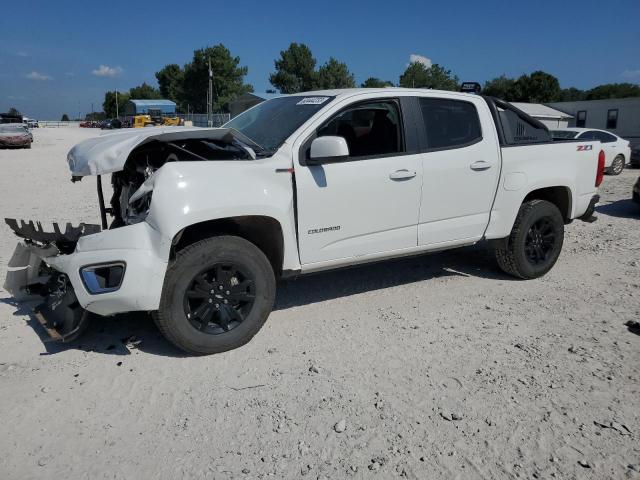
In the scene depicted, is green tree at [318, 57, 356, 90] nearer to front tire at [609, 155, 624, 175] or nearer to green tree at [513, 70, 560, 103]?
green tree at [513, 70, 560, 103]

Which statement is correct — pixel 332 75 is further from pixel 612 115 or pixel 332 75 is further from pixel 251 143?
pixel 251 143

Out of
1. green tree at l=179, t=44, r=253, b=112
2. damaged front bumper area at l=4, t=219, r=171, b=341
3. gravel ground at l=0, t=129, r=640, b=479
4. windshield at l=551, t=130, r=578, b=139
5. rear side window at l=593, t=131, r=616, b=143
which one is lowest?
gravel ground at l=0, t=129, r=640, b=479

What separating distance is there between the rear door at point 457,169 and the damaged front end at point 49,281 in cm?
292

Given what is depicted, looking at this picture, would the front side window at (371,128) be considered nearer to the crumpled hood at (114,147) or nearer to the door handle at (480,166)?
the door handle at (480,166)

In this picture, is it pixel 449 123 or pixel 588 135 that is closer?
pixel 449 123

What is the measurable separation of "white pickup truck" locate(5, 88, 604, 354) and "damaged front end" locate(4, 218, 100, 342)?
0.5 inches

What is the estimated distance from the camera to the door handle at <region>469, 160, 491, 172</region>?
484cm

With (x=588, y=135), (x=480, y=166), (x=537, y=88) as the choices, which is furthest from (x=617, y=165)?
(x=537, y=88)

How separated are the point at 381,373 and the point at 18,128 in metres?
30.4

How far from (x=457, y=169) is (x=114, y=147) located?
9.65 ft

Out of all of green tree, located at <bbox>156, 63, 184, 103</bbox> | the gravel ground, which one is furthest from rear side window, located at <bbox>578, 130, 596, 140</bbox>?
green tree, located at <bbox>156, 63, 184, 103</bbox>

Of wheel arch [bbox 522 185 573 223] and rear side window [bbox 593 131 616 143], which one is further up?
rear side window [bbox 593 131 616 143]

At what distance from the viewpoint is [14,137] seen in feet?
88.2

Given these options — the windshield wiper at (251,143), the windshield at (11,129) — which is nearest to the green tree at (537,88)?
the windshield at (11,129)
